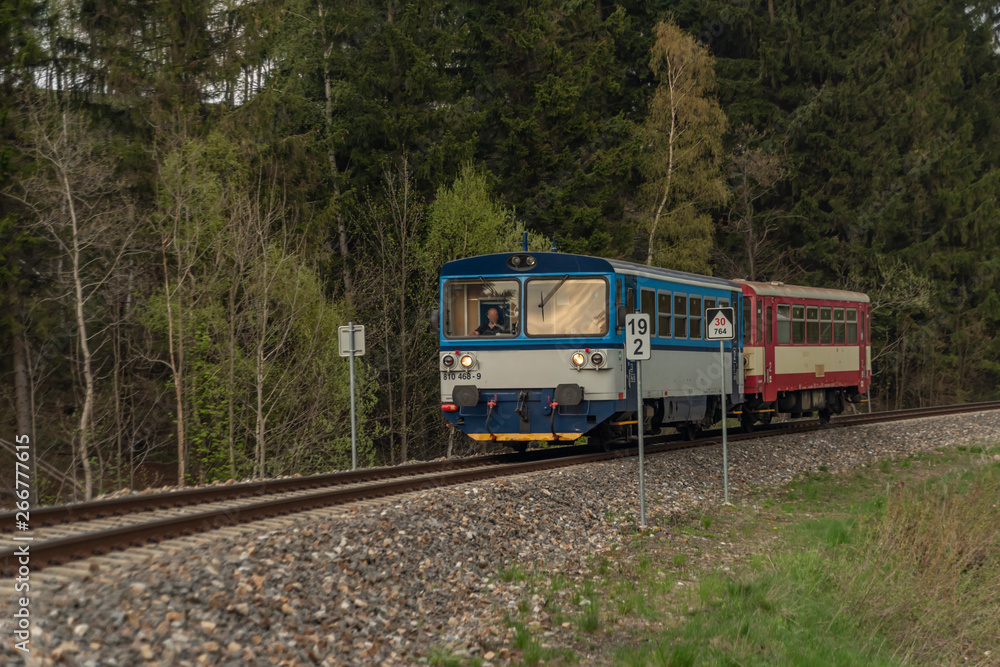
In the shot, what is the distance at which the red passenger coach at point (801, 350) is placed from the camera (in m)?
20.5

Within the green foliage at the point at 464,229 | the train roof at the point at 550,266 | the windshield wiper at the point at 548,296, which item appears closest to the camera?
the train roof at the point at 550,266

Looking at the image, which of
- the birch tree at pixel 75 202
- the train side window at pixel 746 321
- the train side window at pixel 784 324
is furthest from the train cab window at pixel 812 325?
the birch tree at pixel 75 202

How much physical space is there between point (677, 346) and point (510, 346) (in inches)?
131

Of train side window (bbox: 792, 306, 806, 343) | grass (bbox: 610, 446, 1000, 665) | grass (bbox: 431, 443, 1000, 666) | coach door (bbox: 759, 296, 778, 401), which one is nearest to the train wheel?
grass (bbox: 431, 443, 1000, 666)

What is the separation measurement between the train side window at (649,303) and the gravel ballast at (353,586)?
292cm

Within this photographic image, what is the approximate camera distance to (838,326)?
2409 centimetres

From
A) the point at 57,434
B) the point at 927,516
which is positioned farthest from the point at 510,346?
the point at 57,434

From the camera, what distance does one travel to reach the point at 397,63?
30.8m

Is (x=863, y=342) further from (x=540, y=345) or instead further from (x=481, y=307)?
(x=481, y=307)

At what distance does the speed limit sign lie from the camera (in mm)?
11977

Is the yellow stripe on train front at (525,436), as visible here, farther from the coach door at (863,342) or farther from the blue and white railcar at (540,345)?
the coach door at (863,342)

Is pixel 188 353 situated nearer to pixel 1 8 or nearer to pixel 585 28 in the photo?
pixel 1 8

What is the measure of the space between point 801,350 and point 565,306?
9195 mm

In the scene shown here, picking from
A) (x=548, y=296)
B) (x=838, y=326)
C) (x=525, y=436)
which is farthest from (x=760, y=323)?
(x=525, y=436)
